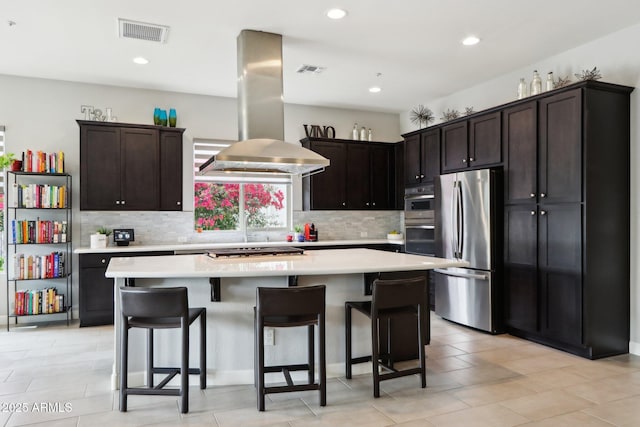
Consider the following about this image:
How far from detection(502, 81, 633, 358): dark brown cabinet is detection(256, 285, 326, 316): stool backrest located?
2.58 meters

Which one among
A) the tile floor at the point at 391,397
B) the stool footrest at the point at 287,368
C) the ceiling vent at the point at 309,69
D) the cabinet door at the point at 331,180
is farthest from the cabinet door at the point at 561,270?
the cabinet door at the point at 331,180

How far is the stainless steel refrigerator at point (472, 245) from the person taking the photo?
4.79 metres

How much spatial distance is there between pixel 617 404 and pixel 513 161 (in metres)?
2.46

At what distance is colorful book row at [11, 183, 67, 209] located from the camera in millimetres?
5055

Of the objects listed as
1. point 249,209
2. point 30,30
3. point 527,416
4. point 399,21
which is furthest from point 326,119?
point 527,416

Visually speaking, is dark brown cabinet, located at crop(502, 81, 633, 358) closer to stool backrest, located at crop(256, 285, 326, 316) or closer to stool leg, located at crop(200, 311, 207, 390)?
stool backrest, located at crop(256, 285, 326, 316)

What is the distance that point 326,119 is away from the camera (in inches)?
275

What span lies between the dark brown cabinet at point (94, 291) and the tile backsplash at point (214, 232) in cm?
62

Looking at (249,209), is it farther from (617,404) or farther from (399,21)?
(617,404)

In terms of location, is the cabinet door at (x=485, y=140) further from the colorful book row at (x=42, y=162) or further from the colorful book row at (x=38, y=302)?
the colorful book row at (x=38, y=302)

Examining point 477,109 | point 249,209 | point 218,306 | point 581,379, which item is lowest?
point 581,379

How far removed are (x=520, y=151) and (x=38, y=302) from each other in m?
5.52

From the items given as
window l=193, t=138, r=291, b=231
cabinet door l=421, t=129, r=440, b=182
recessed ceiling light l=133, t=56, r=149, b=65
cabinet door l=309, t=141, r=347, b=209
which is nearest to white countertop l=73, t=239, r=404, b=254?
window l=193, t=138, r=291, b=231

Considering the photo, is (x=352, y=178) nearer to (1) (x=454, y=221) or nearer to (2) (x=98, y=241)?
(1) (x=454, y=221)
